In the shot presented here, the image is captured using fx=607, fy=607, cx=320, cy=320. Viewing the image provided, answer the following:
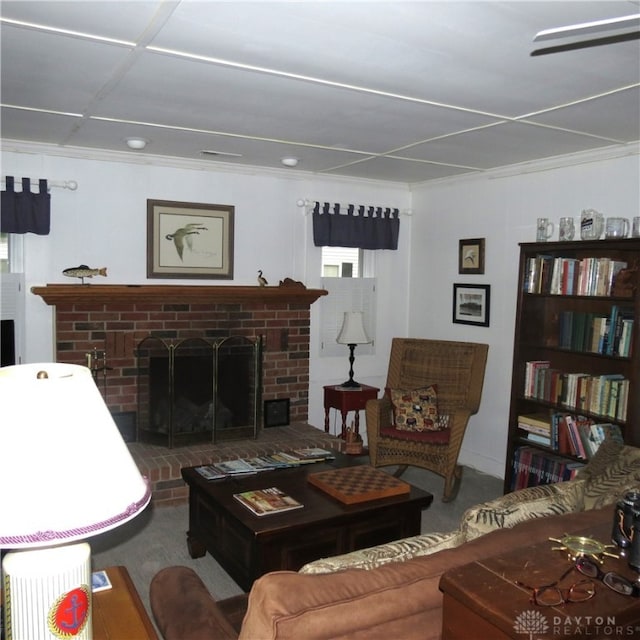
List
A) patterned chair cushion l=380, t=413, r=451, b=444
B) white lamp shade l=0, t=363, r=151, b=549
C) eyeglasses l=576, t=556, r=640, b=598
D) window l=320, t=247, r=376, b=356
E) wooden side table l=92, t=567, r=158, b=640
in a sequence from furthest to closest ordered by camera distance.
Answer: window l=320, t=247, r=376, b=356, patterned chair cushion l=380, t=413, r=451, b=444, wooden side table l=92, t=567, r=158, b=640, eyeglasses l=576, t=556, r=640, b=598, white lamp shade l=0, t=363, r=151, b=549

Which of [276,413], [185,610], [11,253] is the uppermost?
[11,253]

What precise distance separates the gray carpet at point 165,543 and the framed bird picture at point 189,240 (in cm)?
171

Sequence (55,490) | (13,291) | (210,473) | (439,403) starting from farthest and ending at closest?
1. (439,403)
2. (13,291)
3. (210,473)
4. (55,490)

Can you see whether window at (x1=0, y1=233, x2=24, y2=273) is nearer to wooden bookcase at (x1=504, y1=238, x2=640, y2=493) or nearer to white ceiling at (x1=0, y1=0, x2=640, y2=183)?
white ceiling at (x1=0, y1=0, x2=640, y2=183)

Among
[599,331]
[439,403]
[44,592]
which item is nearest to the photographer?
[44,592]

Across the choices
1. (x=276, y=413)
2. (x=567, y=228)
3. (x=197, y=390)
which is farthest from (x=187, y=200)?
(x=567, y=228)

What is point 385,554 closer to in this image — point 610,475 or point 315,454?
point 610,475

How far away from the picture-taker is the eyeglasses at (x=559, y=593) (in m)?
1.22

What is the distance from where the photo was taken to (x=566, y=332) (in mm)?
3928

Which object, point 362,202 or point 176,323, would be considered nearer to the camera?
point 176,323

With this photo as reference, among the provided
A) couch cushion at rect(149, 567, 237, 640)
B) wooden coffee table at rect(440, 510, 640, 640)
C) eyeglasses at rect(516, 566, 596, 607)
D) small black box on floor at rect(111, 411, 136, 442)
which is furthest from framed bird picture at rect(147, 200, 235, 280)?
eyeglasses at rect(516, 566, 596, 607)

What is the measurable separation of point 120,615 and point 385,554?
71 centimetres

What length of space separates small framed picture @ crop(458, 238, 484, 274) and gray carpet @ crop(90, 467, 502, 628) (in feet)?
5.60

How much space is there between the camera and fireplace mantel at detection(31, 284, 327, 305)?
4.03 meters
